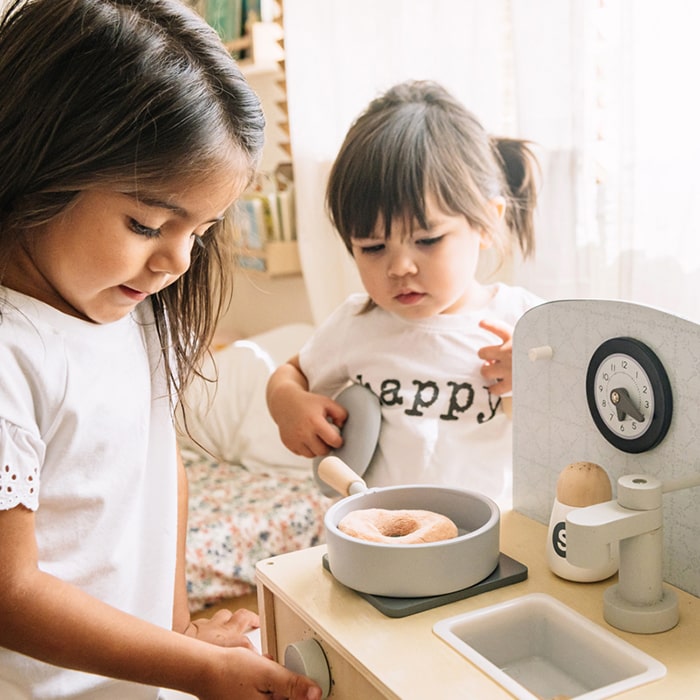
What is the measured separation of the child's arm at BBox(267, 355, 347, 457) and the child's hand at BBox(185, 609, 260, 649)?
23 centimetres

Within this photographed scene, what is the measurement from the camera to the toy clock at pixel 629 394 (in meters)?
0.72

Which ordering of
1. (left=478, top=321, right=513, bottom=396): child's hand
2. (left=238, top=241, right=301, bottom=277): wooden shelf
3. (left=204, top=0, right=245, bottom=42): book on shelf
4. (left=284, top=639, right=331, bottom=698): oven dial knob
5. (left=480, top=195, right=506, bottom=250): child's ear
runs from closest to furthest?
(left=284, top=639, right=331, bottom=698): oven dial knob < (left=478, top=321, right=513, bottom=396): child's hand < (left=480, top=195, right=506, bottom=250): child's ear < (left=238, top=241, right=301, bottom=277): wooden shelf < (left=204, top=0, right=245, bottom=42): book on shelf

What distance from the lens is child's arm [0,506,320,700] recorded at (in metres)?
0.73

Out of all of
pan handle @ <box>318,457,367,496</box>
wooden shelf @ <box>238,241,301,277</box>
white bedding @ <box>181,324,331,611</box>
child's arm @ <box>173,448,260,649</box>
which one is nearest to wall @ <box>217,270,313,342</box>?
wooden shelf @ <box>238,241,301,277</box>

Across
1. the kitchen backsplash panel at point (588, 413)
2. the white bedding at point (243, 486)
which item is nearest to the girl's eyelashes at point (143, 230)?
the kitchen backsplash panel at point (588, 413)

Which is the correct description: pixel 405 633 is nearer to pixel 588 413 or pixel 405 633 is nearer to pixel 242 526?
pixel 588 413

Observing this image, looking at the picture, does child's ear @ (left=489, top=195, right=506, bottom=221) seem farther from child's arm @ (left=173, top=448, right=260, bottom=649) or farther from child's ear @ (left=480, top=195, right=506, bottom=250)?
child's arm @ (left=173, top=448, right=260, bottom=649)

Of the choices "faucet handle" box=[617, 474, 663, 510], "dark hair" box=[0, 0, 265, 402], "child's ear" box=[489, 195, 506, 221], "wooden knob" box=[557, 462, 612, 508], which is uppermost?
"dark hair" box=[0, 0, 265, 402]

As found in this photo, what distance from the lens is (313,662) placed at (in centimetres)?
72

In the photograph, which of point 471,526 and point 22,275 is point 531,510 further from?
point 22,275

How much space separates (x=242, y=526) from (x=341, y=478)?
3.83 ft

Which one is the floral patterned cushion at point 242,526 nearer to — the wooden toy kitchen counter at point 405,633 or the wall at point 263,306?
the wall at point 263,306

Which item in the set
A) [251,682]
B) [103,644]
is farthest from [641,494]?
[103,644]

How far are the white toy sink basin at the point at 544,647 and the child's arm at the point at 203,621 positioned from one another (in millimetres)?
305
